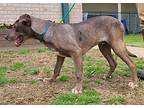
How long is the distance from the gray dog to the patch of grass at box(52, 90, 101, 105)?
266 millimetres

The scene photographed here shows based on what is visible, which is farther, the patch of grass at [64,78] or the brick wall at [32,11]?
the brick wall at [32,11]

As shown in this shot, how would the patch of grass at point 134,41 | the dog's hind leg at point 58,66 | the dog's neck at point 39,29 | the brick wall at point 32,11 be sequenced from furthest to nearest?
the patch of grass at point 134,41 < the brick wall at point 32,11 < the dog's hind leg at point 58,66 < the dog's neck at point 39,29

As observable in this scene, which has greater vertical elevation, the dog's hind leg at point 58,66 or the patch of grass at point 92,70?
the dog's hind leg at point 58,66

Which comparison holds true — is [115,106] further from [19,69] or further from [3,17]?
[3,17]

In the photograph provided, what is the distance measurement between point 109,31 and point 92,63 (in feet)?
7.58

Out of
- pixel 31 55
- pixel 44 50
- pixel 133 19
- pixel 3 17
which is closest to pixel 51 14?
pixel 3 17

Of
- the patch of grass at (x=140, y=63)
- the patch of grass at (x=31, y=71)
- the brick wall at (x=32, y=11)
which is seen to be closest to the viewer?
the patch of grass at (x=31, y=71)

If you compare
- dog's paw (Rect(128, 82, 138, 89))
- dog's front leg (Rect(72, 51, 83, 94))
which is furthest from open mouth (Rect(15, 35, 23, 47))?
dog's paw (Rect(128, 82, 138, 89))

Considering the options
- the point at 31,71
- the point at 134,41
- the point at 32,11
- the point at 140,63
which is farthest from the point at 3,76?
the point at 134,41

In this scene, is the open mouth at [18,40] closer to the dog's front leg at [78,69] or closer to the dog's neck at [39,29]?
the dog's neck at [39,29]

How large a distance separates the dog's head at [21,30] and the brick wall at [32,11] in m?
7.32

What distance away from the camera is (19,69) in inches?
320

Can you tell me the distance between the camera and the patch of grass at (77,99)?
5527 millimetres

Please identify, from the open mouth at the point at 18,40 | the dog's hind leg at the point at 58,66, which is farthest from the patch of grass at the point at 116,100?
the open mouth at the point at 18,40
